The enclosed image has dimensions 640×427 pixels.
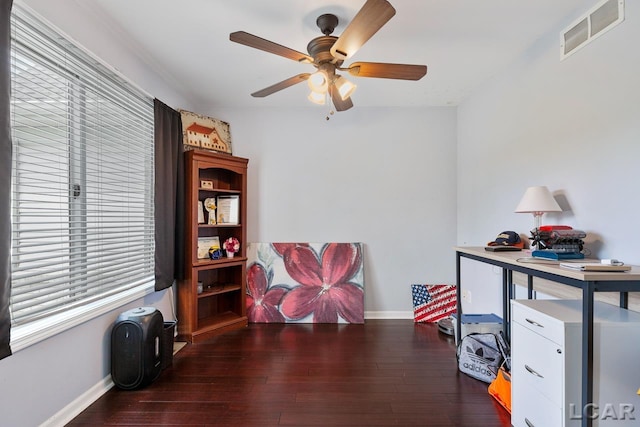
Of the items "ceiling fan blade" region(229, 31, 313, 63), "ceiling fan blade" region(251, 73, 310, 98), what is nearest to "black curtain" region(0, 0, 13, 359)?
"ceiling fan blade" region(229, 31, 313, 63)

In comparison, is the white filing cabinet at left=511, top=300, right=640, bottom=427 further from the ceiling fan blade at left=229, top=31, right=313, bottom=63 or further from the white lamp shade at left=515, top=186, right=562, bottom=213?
the ceiling fan blade at left=229, top=31, right=313, bottom=63

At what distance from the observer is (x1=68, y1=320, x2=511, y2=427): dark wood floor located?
171 centimetres

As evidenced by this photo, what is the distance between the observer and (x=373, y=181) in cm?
337

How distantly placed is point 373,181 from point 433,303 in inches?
61.0

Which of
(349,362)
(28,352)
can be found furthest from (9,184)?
(349,362)

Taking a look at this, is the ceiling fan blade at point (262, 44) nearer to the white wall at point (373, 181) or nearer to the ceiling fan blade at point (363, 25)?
the ceiling fan blade at point (363, 25)

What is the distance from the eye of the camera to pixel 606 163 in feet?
5.28

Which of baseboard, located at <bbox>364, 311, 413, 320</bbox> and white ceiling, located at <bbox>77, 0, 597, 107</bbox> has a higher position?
white ceiling, located at <bbox>77, 0, 597, 107</bbox>

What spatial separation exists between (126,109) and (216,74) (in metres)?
0.83

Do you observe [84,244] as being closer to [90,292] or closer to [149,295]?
[90,292]

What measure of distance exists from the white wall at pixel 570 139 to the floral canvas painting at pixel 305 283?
4.33 ft

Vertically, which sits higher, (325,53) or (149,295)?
(325,53)

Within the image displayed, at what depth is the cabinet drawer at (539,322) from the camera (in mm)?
1296

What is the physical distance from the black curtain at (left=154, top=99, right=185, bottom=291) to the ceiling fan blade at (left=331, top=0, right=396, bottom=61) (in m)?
1.71
